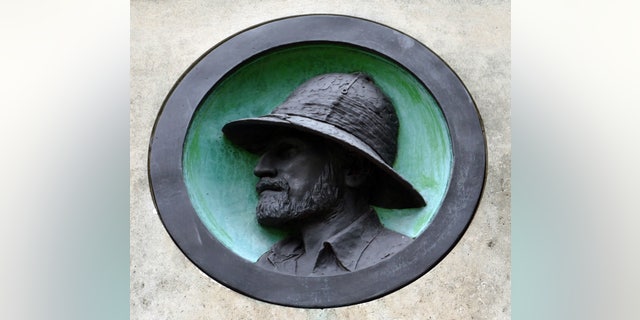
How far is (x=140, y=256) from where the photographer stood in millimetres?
9109

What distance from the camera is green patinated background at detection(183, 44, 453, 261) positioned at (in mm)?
9211

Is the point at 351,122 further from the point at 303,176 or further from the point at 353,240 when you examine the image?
the point at 353,240

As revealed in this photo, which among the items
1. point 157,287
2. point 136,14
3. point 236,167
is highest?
point 136,14

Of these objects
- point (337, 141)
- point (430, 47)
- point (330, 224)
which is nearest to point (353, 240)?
point (330, 224)

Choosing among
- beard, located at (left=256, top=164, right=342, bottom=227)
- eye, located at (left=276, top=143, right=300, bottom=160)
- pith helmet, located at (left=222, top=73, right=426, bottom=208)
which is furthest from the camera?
eye, located at (left=276, top=143, right=300, bottom=160)

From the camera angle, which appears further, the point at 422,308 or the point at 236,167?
the point at 236,167

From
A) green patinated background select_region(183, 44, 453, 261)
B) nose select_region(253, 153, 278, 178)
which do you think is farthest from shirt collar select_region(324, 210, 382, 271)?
nose select_region(253, 153, 278, 178)

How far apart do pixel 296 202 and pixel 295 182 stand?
11 centimetres

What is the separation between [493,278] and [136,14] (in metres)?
2.45

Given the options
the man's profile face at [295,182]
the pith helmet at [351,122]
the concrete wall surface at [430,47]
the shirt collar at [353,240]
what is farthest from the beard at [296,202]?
the concrete wall surface at [430,47]

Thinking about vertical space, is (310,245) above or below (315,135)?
below

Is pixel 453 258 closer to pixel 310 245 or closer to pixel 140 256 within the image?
pixel 310 245

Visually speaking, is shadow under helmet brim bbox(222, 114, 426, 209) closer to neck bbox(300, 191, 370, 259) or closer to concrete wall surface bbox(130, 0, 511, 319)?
neck bbox(300, 191, 370, 259)

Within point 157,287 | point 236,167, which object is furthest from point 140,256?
point 236,167
